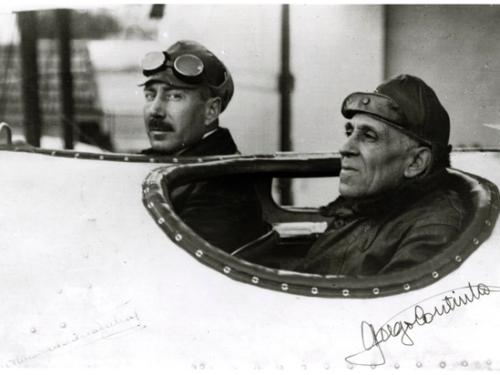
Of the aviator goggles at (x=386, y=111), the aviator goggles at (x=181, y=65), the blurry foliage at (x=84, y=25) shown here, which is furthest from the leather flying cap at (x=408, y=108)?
the blurry foliage at (x=84, y=25)

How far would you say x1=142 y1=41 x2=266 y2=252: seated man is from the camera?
240cm

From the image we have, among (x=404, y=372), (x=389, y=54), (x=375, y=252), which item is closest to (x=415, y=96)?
(x=389, y=54)

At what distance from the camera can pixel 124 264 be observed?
217 cm

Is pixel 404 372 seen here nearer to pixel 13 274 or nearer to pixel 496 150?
pixel 496 150

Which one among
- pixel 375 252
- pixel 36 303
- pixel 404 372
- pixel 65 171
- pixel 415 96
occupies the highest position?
pixel 415 96

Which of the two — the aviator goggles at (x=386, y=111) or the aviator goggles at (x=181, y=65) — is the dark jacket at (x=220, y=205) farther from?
the aviator goggles at (x=386, y=111)

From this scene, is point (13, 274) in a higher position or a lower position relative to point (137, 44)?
lower

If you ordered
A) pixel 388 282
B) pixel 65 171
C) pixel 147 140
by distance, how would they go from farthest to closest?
1. pixel 147 140
2. pixel 65 171
3. pixel 388 282

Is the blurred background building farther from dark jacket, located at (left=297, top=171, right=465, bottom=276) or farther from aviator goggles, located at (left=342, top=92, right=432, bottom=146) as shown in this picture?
dark jacket, located at (left=297, top=171, right=465, bottom=276)

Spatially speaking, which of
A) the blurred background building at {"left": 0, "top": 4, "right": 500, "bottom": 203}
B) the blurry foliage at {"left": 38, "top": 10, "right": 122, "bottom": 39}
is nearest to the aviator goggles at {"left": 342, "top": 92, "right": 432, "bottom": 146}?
the blurred background building at {"left": 0, "top": 4, "right": 500, "bottom": 203}

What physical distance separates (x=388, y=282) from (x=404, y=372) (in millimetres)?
324
